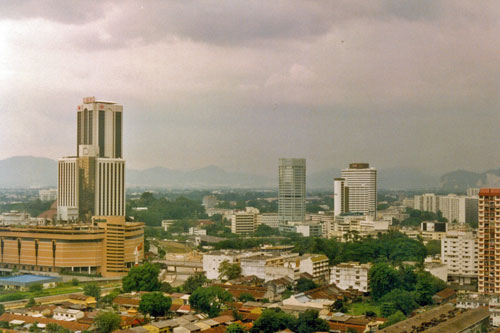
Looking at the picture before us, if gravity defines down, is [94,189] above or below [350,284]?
above

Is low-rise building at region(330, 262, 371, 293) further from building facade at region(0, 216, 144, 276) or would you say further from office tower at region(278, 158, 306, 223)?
office tower at region(278, 158, 306, 223)

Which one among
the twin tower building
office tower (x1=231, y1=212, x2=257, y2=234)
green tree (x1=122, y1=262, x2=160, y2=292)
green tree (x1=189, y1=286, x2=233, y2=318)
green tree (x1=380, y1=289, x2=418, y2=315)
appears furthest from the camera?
the twin tower building

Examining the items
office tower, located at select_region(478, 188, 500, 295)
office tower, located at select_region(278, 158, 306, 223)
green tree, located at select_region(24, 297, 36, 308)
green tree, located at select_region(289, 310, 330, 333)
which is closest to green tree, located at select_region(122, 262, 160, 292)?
green tree, located at select_region(24, 297, 36, 308)

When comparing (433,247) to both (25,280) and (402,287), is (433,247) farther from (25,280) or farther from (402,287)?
(25,280)

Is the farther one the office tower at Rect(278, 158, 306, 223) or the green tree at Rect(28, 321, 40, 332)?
the office tower at Rect(278, 158, 306, 223)

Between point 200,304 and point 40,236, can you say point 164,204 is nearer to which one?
point 40,236

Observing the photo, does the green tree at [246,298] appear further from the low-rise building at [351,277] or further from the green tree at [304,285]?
the low-rise building at [351,277]

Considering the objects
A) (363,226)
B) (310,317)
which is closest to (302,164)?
(363,226)
